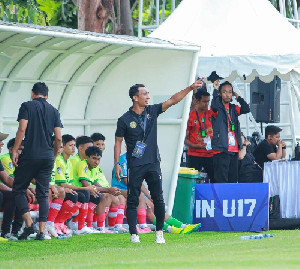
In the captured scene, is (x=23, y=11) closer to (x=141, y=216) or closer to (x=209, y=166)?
(x=209, y=166)

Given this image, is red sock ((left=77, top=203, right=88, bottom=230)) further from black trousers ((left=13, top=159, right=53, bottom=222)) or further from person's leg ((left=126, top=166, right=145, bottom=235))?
person's leg ((left=126, top=166, right=145, bottom=235))

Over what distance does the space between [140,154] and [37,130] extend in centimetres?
150

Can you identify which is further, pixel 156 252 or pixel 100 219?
pixel 100 219

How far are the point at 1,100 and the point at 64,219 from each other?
89.9 inches

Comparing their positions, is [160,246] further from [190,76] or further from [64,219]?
[190,76]

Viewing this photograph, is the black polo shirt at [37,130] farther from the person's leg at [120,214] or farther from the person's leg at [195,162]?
the person's leg at [195,162]

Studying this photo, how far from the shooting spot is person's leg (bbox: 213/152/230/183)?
17.9 meters

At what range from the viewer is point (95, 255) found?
12.1 metres

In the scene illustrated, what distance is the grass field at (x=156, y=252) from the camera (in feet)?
34.4

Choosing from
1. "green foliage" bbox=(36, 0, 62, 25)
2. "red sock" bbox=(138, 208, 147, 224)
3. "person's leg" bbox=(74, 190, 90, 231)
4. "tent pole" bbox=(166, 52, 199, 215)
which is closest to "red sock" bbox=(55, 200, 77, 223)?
"person's leg" bbox=(74, 190, 90, 231)

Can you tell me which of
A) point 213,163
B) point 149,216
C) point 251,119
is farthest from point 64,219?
point 251,119

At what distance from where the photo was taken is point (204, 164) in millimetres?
18438

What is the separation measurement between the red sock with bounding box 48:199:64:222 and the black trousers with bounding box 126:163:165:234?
67.1 inches

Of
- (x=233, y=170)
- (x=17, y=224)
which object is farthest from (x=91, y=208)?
(x=233, y=170)
